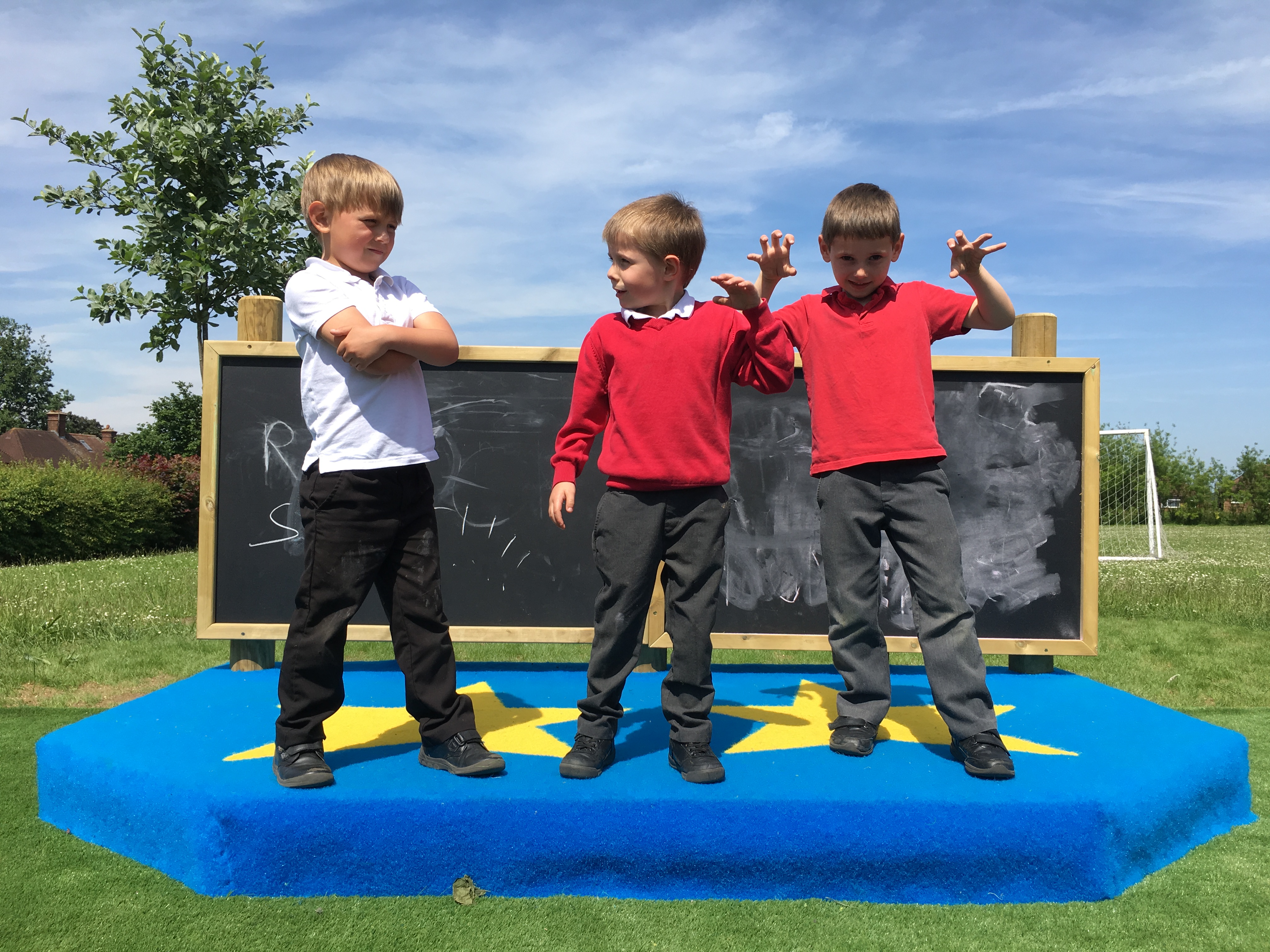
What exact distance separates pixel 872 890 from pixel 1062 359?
3214 millimetres

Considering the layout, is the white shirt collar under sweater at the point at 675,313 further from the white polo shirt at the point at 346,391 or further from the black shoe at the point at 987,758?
the black shoe at the point at 987,758

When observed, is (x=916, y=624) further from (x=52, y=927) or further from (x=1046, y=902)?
(x=52, y=927)

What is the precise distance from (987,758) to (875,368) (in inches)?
47.7

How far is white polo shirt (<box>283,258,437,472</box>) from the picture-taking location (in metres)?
2.52

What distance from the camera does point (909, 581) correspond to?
2838 millimetres

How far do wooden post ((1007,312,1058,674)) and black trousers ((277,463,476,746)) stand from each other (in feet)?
10.3

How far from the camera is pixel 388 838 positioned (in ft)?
7.64

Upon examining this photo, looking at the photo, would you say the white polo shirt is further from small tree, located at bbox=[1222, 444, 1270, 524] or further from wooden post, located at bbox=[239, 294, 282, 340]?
small tree, located at bbox=[1222, 444, 1270, 524]

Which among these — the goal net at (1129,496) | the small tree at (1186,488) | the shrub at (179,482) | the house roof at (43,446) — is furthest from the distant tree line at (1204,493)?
the house roof at (43,446)

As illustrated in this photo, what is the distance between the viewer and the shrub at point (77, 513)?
15.7m

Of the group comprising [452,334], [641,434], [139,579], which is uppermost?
[452,334]

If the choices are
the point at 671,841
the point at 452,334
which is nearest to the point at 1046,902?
the point at 671,841

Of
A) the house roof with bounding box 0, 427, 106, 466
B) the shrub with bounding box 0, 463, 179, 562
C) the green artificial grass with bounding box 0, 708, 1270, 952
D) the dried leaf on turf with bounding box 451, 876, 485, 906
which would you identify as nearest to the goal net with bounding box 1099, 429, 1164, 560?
the green artificial grass with bounding box 0, 708, 1270, 952

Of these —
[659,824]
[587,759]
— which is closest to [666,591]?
[587,759]
